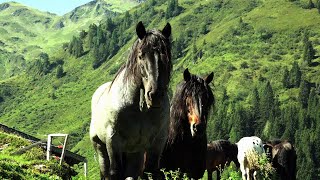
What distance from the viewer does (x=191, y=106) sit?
9.26 m

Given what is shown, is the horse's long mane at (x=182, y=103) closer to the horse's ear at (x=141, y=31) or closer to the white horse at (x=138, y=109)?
the white horse at (x=138, y=109)

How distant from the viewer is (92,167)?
178 m

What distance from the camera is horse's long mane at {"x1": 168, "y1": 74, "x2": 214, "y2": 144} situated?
31.2 feet

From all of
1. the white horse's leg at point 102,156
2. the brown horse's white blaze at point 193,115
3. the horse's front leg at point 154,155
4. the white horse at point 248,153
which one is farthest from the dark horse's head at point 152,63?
the white horse at point 248,153

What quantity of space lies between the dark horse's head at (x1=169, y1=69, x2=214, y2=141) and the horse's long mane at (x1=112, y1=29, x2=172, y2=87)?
213 cm

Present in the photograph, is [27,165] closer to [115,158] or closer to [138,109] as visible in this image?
[115,158]

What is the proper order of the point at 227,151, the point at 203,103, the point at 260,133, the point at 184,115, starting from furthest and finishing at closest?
the point at 260,133
the point at 227,151
the point at 184,115
the point at 203,103

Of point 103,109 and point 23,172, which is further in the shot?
point 23,172

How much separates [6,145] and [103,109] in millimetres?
15798

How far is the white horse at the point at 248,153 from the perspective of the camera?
13644 millimetres

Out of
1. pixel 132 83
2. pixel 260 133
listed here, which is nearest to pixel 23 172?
pixel 132 83

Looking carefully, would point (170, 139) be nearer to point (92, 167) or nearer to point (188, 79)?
point (188, 79)

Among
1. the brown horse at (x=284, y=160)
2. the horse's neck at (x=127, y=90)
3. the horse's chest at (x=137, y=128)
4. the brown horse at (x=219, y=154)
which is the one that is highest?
the horse's neck at (x=127, y=90)

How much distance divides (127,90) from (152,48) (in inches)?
30.9
